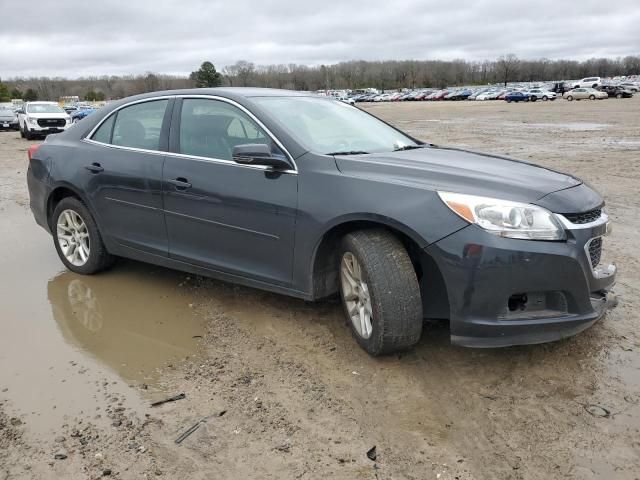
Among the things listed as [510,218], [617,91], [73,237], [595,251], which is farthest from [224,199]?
[617,91]

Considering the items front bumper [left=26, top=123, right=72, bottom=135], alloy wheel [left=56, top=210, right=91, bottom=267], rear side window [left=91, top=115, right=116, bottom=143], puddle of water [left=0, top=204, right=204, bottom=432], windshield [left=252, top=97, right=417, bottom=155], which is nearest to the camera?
puddle of water [left=0, top=204, right=204, bottom=432]

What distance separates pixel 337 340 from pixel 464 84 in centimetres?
17027

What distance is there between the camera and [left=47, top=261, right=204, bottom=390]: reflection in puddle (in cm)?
384

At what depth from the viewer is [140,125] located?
4.86 meters

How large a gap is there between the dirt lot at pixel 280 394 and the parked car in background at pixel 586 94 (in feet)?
195

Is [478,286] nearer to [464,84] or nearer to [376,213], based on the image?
[376,213]

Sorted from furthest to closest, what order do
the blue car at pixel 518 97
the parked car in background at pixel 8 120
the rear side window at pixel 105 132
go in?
1. the blue car at pixel 518 97
2. the parked car in background at pixel 8 120
3. the rear side window at pixel 105 132

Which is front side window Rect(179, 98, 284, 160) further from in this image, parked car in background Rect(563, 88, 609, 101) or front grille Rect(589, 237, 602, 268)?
parked car in background Rect(563, 88, 609, 101)

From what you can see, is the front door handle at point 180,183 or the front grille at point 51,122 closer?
the front door handle at point 180,183

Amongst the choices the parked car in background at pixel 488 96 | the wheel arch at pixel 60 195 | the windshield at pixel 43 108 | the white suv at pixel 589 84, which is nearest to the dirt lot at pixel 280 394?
the wheel arch at pixel 60 195

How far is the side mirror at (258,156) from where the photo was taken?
3787 mm

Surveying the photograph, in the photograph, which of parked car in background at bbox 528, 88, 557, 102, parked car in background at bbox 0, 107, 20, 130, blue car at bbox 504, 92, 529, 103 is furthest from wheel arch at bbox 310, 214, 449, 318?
parked car in background at bbox 528, 88, 557, 102

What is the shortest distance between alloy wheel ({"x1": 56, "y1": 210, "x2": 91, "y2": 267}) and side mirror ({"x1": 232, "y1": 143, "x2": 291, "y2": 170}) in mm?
2140

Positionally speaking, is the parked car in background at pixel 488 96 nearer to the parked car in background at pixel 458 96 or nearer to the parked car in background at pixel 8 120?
the parked car in background at pixel 458 96
